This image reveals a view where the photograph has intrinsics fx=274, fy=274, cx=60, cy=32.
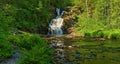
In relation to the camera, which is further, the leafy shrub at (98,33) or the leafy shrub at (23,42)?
the leafy shrub at (98,33)

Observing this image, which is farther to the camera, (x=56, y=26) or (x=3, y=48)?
(x=56, y=26)

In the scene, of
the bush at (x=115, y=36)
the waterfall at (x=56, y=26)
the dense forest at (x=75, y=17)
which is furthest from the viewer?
the waterfall at (x=56, y=26)

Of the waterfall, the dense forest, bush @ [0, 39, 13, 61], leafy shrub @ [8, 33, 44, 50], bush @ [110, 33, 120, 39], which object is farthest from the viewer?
the waterfall

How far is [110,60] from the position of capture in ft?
88.2

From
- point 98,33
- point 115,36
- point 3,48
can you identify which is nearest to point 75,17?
point 98,33

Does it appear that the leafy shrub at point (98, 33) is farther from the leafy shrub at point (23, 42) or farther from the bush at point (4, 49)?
the bush at point (4, 49)

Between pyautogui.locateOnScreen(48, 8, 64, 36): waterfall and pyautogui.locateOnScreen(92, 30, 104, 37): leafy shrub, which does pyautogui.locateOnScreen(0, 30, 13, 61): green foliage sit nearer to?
pyautogui.locateOnScreen(92, 30, 104, 37): leafy shrub

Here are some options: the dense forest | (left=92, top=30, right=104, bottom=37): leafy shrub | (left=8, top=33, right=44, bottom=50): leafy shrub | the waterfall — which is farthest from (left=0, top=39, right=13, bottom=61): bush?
the waterfall

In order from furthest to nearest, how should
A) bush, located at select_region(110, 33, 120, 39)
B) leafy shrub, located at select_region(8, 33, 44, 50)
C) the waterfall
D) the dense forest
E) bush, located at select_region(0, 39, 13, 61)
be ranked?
the waterfall
the dense forest
bush, located at select_region(110, 33, 120, 39)
leafy shrub, located at select_region(8, 33, 44, 50)
bush, located at select_region(0, 39, 13, 61)

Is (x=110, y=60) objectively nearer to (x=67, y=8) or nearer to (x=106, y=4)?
(x=106, y=4)

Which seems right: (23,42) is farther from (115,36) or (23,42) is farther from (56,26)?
(56,26)

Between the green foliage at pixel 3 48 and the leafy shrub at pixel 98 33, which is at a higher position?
the green foliage at pixel 3 48

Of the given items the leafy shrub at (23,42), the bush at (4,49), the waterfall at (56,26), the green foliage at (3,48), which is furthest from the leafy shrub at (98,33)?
the bush at (4,49)

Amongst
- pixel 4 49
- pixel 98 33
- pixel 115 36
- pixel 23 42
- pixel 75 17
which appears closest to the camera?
pixel 4 49
